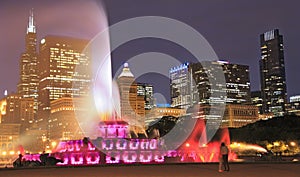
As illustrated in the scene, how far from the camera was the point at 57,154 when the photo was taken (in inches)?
1849

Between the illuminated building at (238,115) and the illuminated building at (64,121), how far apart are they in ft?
200

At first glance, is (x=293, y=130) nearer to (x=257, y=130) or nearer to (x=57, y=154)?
(x=257, y=130)

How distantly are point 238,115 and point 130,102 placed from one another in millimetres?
45798

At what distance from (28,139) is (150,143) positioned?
155 m

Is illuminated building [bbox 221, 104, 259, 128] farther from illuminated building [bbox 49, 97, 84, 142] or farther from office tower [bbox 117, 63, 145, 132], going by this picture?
illuminated building [bbox 49, 97, 84, 142]

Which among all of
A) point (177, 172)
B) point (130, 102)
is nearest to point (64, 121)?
point (130, 102)

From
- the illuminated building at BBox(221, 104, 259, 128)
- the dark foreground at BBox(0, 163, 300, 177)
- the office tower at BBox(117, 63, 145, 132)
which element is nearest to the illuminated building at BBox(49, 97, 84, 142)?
the office tower at BBox(117, 63, 145, 132)

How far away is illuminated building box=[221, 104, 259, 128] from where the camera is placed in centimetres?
18662

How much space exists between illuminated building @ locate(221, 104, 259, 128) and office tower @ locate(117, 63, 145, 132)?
1417 inches

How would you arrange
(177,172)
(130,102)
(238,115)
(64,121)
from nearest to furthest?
(177,172) → (64,121) → (130,102) → (238,115)

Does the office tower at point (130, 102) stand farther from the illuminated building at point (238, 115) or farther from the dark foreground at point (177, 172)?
the dark foreground at point (177, 172)

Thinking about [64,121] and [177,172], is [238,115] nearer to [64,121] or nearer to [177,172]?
[64,121]

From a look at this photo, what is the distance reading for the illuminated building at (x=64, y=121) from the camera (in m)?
183

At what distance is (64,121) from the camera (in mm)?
186625
